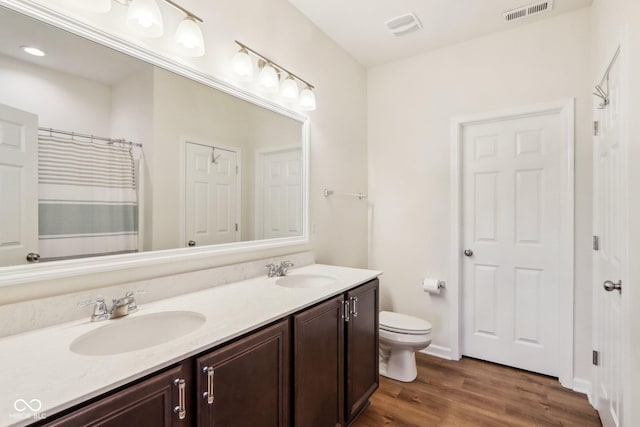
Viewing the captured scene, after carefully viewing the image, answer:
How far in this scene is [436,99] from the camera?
2.72 meters

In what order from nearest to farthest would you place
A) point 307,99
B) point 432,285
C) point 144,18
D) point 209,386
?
point 209,386 → point 144,18 → point 307,99 → point 432,285

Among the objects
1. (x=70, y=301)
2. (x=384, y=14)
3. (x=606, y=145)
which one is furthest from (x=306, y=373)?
(x=384, y=14)

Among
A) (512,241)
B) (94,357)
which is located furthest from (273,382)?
(512,241)

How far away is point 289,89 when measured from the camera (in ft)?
6.72

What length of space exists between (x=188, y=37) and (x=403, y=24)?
5.62ft

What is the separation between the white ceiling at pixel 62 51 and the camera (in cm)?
100

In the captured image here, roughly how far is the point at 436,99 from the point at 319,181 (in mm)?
1328

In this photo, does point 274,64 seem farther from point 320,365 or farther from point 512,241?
point 512,241

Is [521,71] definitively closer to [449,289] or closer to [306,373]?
[449,289]

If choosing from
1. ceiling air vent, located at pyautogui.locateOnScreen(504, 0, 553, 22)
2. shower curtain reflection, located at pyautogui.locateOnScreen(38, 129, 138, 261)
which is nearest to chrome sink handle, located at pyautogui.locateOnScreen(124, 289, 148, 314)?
shower curtain reflection, located at pyautogui.locateOnScreen(38, 129, 138, 261)

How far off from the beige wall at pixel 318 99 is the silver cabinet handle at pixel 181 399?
0.60 m

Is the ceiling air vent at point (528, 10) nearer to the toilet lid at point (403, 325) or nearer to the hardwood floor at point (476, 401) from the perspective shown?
the toilet lid at point (403, 325)

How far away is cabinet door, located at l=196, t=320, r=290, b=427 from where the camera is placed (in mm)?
938

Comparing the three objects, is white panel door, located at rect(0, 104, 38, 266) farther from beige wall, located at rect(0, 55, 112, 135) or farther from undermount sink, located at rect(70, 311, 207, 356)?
undermount sink, located at rect(70, 311, 207, 356)
